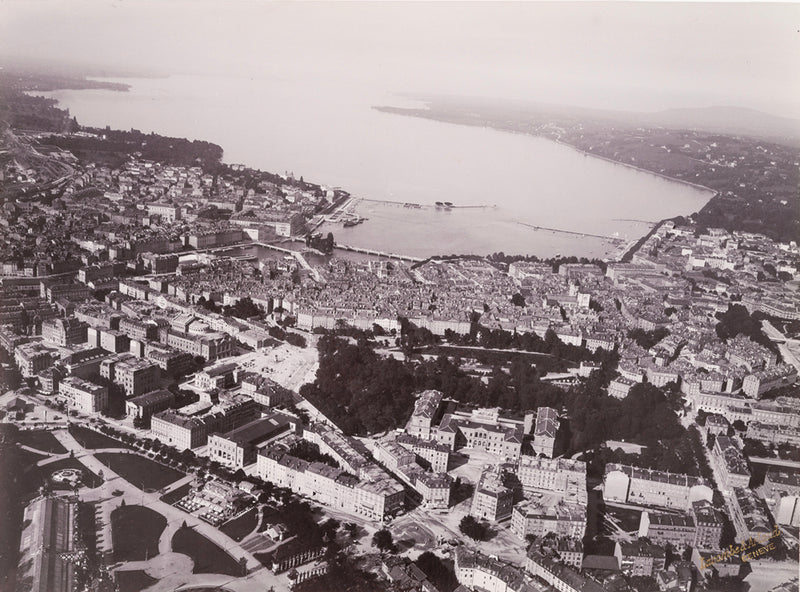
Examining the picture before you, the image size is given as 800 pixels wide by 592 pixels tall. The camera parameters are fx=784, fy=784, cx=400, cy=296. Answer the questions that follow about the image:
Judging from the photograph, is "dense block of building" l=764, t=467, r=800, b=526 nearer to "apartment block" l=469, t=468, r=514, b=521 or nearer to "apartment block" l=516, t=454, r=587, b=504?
"apartment block" l=516, t=454, r=587, b=504

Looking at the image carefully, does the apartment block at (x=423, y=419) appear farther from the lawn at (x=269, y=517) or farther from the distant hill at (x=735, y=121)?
the distant hill at (x=735, y=121)

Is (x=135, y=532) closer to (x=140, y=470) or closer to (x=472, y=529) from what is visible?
(x=140, y=470)

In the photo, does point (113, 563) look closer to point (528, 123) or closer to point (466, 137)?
point (466, 137)

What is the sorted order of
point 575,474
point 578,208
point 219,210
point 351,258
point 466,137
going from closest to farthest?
point 575,474 → point 351,258 → point 219,210 → point 578,208 → point 466,137

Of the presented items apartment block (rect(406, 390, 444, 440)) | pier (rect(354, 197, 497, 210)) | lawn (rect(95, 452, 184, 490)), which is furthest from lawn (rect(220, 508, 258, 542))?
pier (rect(354, 197, 497, 210))

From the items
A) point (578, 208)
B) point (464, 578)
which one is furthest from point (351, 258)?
point (464, 578)

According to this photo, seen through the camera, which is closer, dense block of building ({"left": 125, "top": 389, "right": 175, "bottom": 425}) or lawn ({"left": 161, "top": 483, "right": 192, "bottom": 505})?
lawn ({"left": 161, "top": 483, "right": 192, "bottom": 505})
